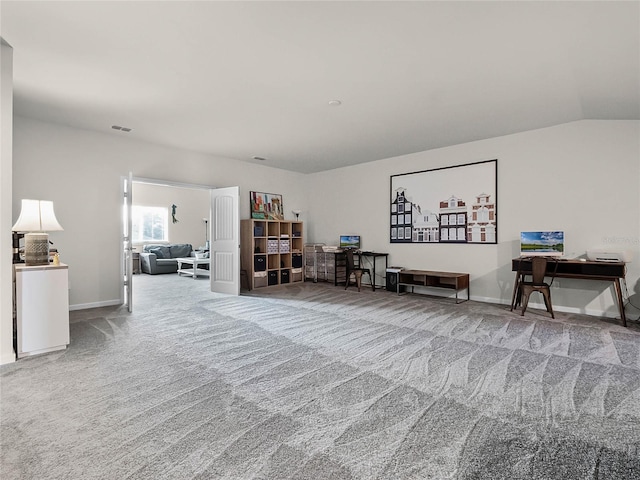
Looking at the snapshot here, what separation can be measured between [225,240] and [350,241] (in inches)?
108

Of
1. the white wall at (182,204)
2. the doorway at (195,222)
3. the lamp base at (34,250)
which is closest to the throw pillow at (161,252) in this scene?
the doorway at (195,222)

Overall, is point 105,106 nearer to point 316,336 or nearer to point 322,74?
point 322,74

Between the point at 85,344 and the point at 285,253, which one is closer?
the point at 85,344

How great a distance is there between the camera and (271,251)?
7.42 meters

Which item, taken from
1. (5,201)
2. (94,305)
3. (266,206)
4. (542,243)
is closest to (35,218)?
(5,201)

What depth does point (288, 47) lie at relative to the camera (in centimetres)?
287

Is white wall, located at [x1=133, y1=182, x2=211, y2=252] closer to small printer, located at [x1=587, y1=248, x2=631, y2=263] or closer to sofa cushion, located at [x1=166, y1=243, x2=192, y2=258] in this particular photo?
sofa cushion, located at [x1=166, y1=243, x2=192, y2=258]

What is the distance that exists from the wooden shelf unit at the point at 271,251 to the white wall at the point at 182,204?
4.23 metres

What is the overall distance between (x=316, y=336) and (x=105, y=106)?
3.84m

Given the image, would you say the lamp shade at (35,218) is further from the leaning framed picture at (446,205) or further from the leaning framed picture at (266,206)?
the leaning framed picture at (446,205)

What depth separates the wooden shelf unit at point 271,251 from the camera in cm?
715

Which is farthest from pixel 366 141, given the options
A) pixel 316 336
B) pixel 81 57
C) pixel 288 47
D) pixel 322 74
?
pixel 81 57

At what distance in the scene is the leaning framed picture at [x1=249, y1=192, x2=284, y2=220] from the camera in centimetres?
752

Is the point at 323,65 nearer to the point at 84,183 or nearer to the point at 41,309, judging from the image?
the point at 41,309
